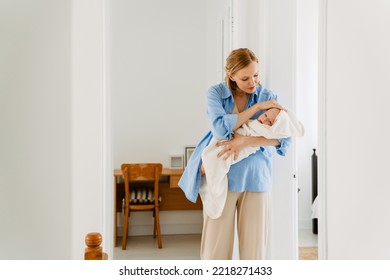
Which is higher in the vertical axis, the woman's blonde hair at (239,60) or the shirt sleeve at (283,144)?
the woman's blonde hair at (239,60)

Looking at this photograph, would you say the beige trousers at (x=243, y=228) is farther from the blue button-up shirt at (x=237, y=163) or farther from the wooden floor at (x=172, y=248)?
the wooden floor at (x=172, y=248)

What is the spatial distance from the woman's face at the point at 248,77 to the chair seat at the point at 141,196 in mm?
2144

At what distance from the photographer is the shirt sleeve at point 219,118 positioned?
63.0 inches

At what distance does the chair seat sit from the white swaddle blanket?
A: 1.97 metres

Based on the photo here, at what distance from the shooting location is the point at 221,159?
1.64m

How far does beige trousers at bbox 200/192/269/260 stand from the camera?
1.68 metres

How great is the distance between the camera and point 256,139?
1632 mm

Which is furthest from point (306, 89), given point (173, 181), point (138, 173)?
point (138, 173)

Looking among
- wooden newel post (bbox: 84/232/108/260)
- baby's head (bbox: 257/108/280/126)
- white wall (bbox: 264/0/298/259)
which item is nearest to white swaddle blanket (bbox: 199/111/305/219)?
baby's head (bbox: 257/108/280/126)
